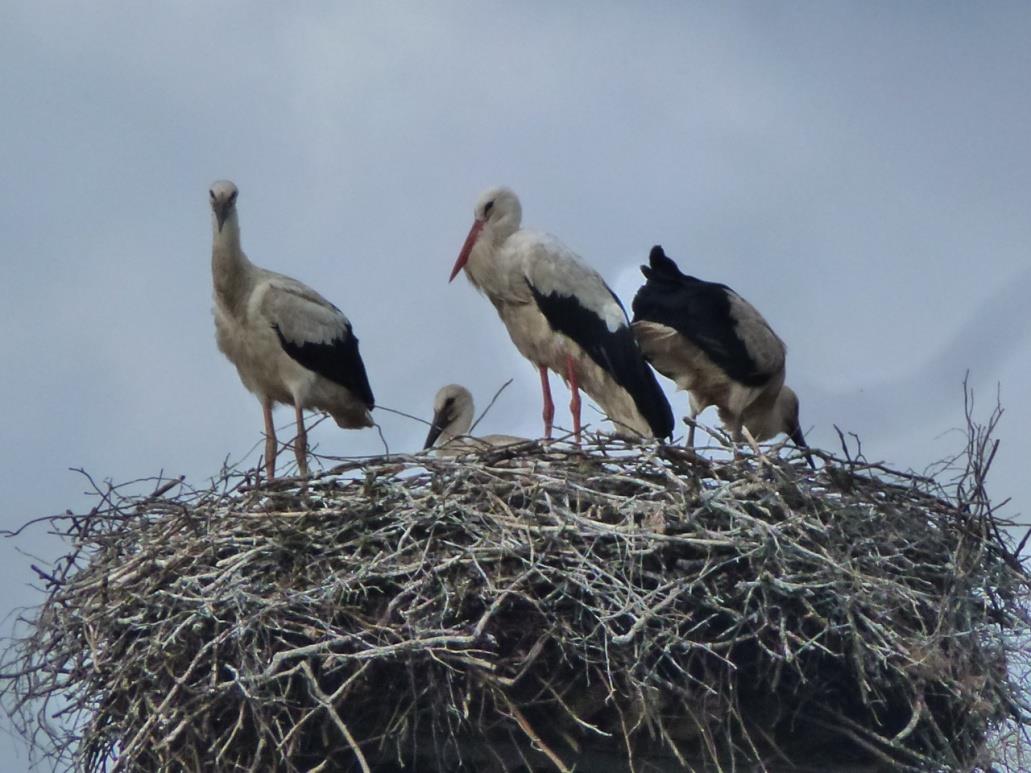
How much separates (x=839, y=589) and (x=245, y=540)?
1700 millimetres

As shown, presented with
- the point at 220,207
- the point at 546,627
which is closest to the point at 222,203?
the point at 220,207

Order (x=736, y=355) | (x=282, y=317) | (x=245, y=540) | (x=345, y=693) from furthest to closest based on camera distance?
(x=736, y=355), (x=282, y=317), (x=245, y=540), (x=345, y=693)

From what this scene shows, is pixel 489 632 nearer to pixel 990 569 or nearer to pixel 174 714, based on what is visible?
pixel 174 714

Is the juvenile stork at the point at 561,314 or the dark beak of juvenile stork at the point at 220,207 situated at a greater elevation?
the dark beak of juvenile stork at the point at 220,207

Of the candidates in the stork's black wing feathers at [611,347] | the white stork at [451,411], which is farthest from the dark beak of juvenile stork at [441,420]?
the stork's black wing feathers at [611,347]

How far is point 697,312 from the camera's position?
8.08 meters

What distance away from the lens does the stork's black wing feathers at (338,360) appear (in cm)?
762

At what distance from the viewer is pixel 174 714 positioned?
17.6ft

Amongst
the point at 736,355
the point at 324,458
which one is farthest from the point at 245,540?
the point at 736,355

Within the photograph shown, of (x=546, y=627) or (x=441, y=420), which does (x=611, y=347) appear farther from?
(x=546, y=627)

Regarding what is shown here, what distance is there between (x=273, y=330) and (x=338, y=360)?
314 mm

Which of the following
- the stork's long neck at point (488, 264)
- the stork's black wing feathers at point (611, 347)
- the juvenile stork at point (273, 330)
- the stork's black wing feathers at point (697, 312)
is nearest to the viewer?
the stork's black wing feathers at point (611, 347)

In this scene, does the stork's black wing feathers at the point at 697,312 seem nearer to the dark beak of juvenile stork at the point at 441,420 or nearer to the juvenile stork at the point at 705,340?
the juvenile stork at the point at 705,340

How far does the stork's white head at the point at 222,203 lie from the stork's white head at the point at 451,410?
1097mm
